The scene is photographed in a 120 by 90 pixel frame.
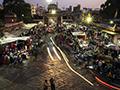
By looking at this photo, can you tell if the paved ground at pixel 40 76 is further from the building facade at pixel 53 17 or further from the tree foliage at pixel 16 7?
the building facade at pixel 53 17

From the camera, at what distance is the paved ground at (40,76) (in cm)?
786

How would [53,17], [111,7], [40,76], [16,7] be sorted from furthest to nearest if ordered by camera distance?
[53,17] < [16,7] < [111,7] < [40,76]

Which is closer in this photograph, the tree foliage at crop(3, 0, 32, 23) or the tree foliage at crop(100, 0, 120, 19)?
the tree foliage at crop(100, 0, 120, 19)

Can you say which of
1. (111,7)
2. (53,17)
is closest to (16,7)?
(53,17)

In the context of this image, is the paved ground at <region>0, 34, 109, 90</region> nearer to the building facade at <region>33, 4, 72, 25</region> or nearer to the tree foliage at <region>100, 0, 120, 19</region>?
the tree foliage at <region>100, 0, 120, 19</region>

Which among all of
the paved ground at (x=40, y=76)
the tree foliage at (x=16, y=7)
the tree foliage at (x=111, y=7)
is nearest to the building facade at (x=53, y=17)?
the tree foliage at (x=16, y=7)

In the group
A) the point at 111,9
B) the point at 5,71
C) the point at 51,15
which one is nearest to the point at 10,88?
the point at 5,71

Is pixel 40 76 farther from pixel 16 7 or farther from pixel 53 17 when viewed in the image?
pixel 53 17

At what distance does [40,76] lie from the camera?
30.1 feet

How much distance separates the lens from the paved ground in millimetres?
7859

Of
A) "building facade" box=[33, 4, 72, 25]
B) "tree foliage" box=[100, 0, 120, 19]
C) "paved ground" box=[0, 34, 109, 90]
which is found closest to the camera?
"paved ground" box=[0, 34, 109, 90]

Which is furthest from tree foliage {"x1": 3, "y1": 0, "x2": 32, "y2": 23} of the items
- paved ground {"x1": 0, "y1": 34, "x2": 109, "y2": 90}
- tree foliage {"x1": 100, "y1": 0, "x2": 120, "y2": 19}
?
tree foliage {"x1": 100, "y1": 0, "x2": 120, "y2": 19}

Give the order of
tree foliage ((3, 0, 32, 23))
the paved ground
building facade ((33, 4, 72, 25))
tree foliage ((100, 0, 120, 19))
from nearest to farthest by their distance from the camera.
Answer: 1. the paved ground
2. tree foliage ((100, 0, 120, 19))
3. tree foliage ((3, 0, 32, 23))
4. building facade ((33, 4, 72, 25))

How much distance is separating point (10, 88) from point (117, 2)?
3099 centimetres
